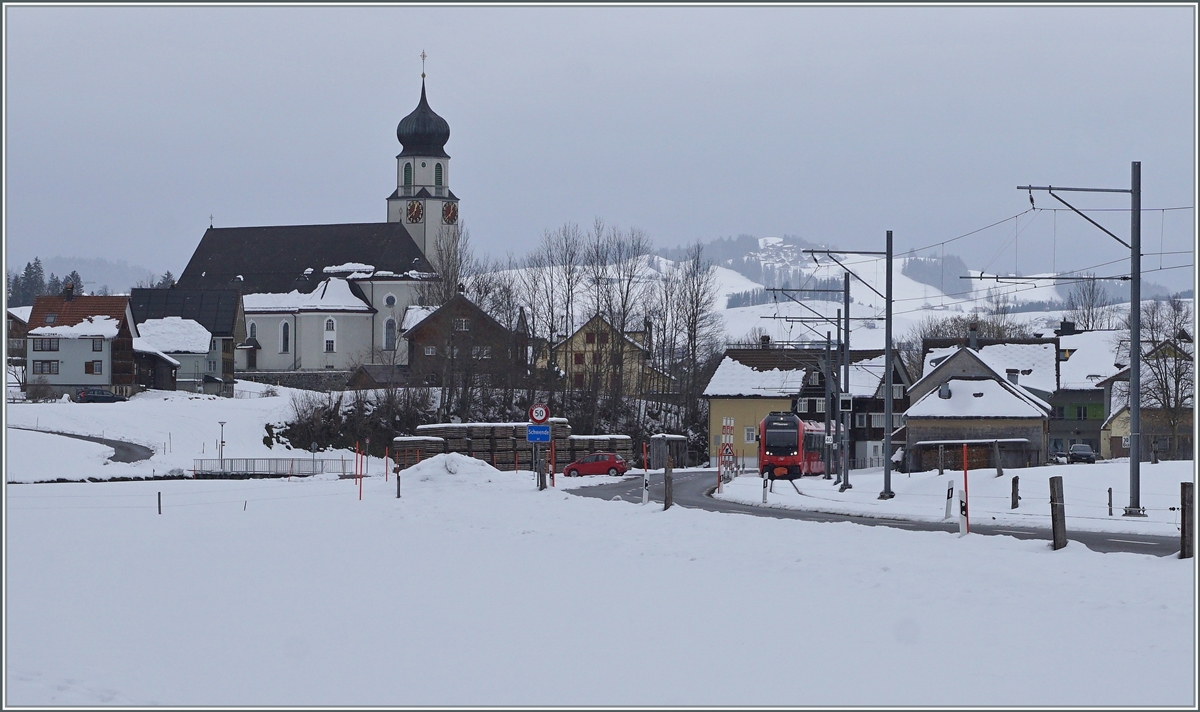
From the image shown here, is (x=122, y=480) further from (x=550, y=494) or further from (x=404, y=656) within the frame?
(x=404, y=656)

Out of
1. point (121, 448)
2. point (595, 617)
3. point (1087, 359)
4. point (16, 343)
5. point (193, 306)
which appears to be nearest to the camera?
point (595, 617)

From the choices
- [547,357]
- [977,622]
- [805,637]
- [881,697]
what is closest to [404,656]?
[805,637]

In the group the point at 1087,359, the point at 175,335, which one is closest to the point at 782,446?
the point at 1087,359

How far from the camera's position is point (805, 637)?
15.9m

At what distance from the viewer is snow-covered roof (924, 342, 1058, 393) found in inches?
3374

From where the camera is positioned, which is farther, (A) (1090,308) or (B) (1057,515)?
(A) (1090,308)

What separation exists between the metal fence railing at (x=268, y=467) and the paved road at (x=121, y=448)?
3.10 metres

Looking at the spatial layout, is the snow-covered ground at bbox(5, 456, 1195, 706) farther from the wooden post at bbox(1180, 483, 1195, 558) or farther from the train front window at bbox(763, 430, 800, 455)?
the train front window at bbox(763, 430, 800, 455)

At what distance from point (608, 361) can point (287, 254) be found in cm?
6830

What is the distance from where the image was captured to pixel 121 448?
70.6 metres

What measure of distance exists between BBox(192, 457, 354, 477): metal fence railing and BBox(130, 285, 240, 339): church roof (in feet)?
183

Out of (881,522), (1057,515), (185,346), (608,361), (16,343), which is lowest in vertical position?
(881,522)

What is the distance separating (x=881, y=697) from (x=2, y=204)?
46.9 ft

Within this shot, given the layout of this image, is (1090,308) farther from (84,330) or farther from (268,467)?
(268,467)
